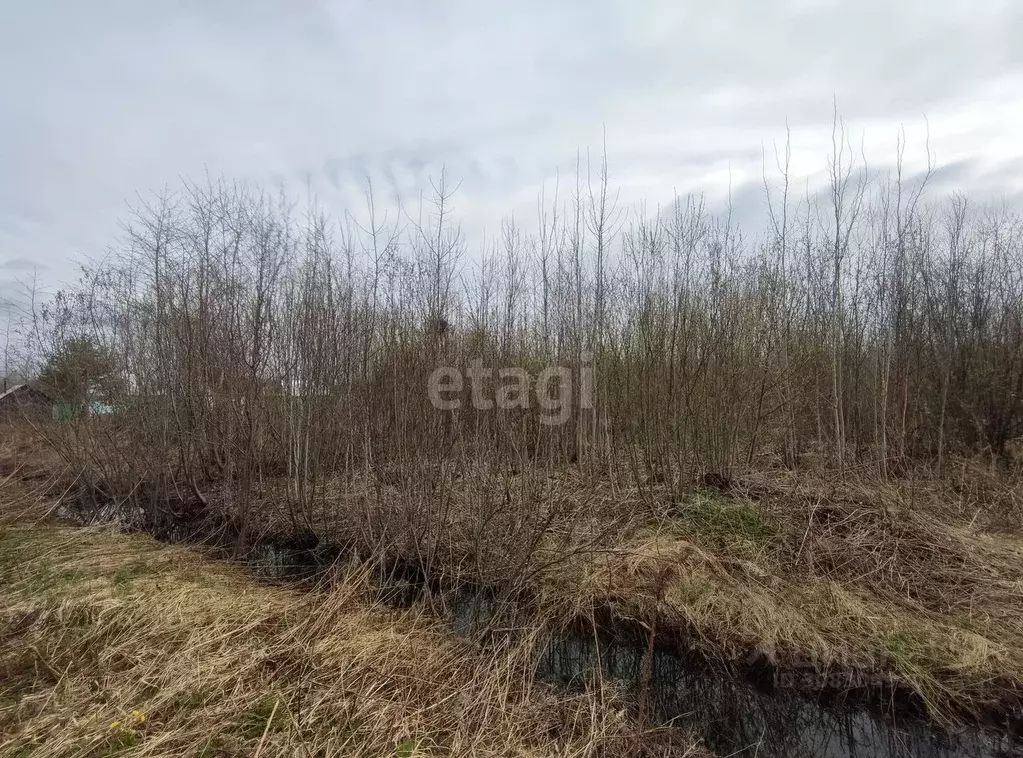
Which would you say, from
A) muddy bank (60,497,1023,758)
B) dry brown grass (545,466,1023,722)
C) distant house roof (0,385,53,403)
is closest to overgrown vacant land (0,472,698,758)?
muddy bank (60,497,1023,758)

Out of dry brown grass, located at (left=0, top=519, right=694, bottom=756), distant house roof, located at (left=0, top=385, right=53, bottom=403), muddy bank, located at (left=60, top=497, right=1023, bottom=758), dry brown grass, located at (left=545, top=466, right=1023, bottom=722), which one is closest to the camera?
dry brown grass, located at (left=0, top=519, right=694, bottom=756)

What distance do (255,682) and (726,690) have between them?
3.08 meters

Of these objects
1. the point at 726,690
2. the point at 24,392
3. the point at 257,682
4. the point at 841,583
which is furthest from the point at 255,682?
the point at 24,392

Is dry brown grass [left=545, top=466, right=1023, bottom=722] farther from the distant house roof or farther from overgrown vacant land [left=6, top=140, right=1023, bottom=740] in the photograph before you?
the distant house roof

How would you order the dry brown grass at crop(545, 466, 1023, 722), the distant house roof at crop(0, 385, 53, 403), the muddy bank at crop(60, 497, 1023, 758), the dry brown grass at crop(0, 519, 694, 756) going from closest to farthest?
the dry brown grass at crop(0, 519, 694, 756) < the muddy bank at crop(60, 497, 1023, 758) < the dry brown grass at crop(545, 466, 1023, 722) < the distant house roof at crop(0, 385, 53, 403)

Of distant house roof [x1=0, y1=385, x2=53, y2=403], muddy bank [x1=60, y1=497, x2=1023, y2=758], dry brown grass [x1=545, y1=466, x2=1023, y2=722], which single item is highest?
distant house roof [x1=0, y1=385, x2=53, y2=403]

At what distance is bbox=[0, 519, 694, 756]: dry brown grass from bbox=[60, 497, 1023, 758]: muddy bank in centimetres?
40

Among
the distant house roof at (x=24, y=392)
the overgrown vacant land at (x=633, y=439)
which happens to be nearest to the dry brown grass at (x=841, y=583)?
the overgrown vacant land at (x=633, y=439)

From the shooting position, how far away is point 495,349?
4.75 meters

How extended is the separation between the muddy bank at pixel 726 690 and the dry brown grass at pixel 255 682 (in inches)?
15.6

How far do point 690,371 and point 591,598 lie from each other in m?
2.76

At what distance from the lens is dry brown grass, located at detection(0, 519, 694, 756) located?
2418mm

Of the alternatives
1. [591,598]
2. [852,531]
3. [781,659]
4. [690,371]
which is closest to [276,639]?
[591,598]

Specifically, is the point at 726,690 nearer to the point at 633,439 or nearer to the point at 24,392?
the point at 633,439
